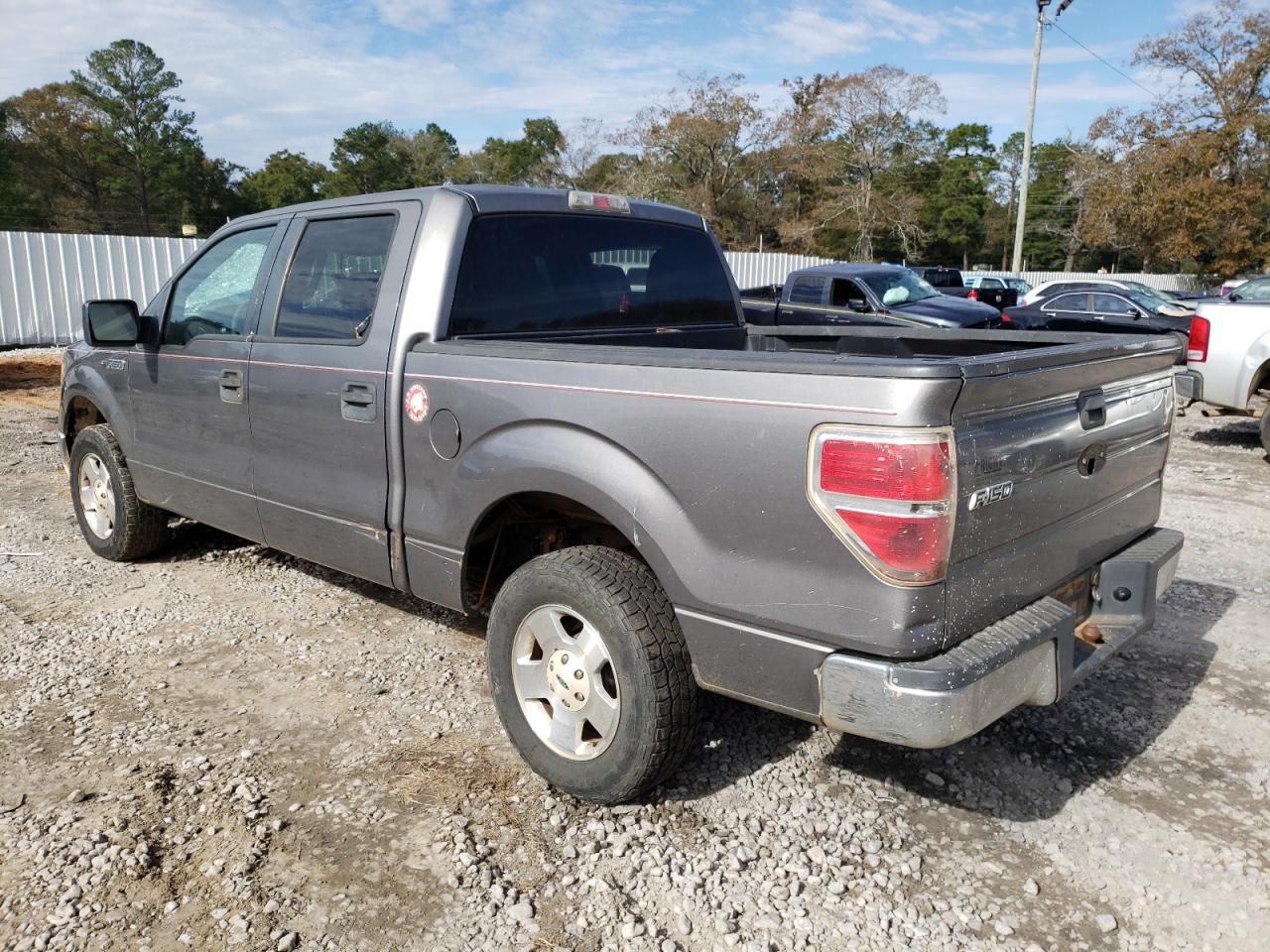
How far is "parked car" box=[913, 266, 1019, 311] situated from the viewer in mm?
24156

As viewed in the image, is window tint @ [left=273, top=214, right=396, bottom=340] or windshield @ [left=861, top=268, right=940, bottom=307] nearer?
window tint @ [left=273, top=214, right=396, bottom=340]

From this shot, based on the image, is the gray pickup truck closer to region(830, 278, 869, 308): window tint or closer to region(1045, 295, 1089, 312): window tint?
region(830, 278, 869, 308): window tint

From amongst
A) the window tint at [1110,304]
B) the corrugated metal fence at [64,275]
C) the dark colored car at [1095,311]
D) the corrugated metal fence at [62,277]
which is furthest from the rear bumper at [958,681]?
the corrugated metal fence at [62,277]

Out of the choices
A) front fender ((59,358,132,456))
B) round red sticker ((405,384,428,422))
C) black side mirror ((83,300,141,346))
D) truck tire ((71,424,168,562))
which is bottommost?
truck tire ((71,424,168,562))

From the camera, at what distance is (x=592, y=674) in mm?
2887

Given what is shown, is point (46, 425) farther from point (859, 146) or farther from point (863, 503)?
point (859, 146)

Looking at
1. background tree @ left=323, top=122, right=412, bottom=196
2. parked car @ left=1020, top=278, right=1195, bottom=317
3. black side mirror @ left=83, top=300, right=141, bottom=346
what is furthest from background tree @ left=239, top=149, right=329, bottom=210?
black side mirror @ left=83, top=300, right=141, bottom=346

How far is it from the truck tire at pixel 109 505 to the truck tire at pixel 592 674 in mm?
3119

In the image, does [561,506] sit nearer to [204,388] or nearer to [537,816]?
[537,816]

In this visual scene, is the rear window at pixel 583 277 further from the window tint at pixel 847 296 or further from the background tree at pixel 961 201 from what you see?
the background tree at pixel 961 201

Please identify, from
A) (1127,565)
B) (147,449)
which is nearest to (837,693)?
(1127,565)

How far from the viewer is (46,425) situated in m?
10.4

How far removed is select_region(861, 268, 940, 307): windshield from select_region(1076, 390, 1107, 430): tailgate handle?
9.75m

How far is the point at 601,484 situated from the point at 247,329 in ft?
7.45
